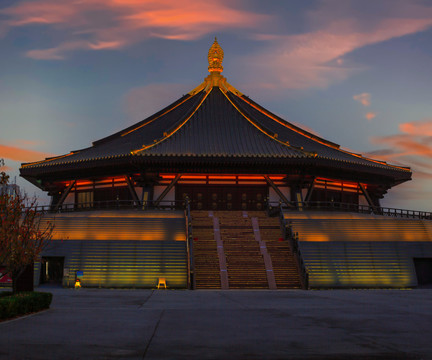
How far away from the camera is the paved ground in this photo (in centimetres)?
879

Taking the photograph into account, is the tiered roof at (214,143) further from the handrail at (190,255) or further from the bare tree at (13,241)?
the bare tree at (13,241)

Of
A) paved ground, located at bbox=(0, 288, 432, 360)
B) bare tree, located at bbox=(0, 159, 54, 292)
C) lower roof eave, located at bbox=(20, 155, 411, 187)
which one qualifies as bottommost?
paved ground, located at bbox=(0, 288, 432, 360)

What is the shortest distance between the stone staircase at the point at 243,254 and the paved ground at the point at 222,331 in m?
8.86

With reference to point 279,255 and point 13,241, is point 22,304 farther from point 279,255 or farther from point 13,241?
point 279,255

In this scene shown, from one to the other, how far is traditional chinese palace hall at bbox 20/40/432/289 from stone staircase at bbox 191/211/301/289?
0.07m

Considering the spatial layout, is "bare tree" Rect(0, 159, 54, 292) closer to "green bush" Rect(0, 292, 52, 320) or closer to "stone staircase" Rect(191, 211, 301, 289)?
"green bush" Rect(0, 292, 52, 320)

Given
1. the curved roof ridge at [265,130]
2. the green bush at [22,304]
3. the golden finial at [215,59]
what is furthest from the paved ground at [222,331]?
the golden finial at [215,59]

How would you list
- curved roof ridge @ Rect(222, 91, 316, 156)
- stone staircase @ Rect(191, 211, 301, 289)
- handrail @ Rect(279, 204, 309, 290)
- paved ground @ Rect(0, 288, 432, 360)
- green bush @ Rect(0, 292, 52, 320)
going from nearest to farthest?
paved ground @ Rect(0, 288, 432, 360), green bush @ Rect(0, 292, 52, 320), handrail @ Rect(279, 204, 309, 290), stone staircase @ Rect(191, 211, 301, 289), curved roof ridge @ Rect(222, 91, 316, 156)

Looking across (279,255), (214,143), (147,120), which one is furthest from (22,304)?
(147,120)

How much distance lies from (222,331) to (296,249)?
57.5ft

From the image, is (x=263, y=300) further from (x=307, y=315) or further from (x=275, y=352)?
(x=275, y=352)

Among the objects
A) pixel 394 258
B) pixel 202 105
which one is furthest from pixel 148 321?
pixel 202 105

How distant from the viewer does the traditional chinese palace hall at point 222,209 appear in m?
27.5

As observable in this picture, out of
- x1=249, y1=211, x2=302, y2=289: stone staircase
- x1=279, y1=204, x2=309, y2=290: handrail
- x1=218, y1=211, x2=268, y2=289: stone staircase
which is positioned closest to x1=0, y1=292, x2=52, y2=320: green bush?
x1=218, y1=211, x2=268, y2=289: stone staircase
